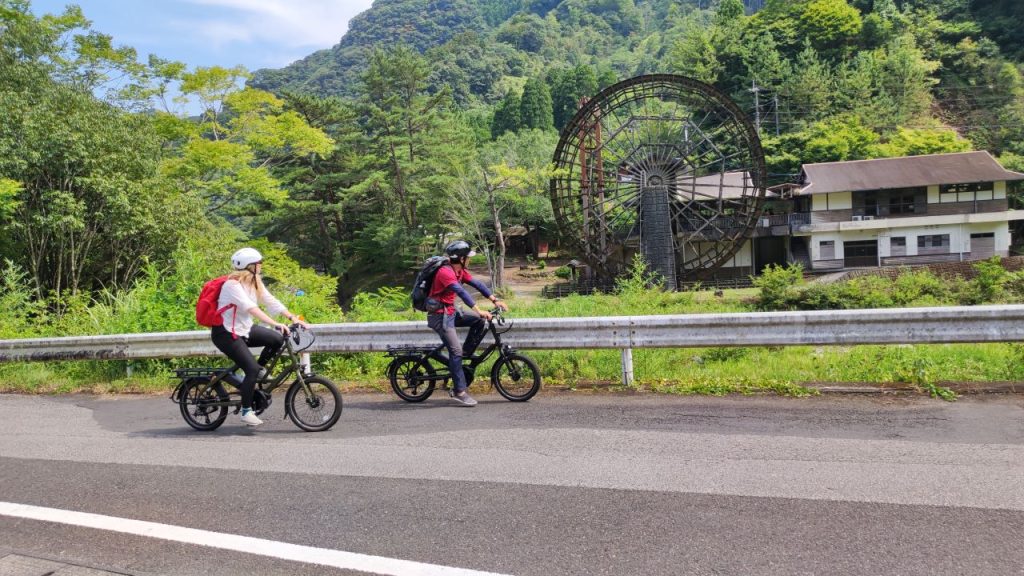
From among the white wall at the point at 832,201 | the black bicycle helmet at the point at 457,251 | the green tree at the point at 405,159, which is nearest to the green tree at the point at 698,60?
the white wall at the point at 832,201

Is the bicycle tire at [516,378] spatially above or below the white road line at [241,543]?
above

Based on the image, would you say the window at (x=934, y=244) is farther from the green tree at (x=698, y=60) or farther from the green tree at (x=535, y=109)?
the green tree at (x=535, y=109)

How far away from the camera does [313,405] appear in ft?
19.6

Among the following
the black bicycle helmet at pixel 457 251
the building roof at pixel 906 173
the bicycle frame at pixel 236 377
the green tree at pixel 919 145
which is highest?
the green tree at pixel 919 145

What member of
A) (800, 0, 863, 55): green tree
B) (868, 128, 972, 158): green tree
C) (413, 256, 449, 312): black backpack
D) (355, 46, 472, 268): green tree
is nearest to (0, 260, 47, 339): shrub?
(413, 256, 449, 312): black backpack

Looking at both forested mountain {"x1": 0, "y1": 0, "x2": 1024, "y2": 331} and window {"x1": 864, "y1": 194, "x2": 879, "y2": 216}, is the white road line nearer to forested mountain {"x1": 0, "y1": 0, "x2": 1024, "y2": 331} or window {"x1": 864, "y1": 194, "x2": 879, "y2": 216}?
forested mountain {"x1": 0, "y1": 0, "x2": 1024, "y2": 331}

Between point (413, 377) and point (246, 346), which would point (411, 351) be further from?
point (246, 346)

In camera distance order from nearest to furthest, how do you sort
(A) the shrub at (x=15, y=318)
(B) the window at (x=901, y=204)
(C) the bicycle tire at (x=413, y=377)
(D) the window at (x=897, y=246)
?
(C) the bicycle tire at (x=413, y=377)
(A) the shrub at (x=15, y=318)
(B) the window at (x=901, y=204)
(D) the window at (x=897, y=246)

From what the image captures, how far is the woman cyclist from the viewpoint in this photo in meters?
5.80

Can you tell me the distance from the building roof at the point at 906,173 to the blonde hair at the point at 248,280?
124 ft

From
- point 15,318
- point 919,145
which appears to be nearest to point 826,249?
point 919,145

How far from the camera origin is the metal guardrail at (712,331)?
19.9ft

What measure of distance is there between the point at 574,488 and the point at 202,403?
3855 mm

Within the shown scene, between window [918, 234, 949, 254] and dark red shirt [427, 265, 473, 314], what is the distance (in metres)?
39.4
